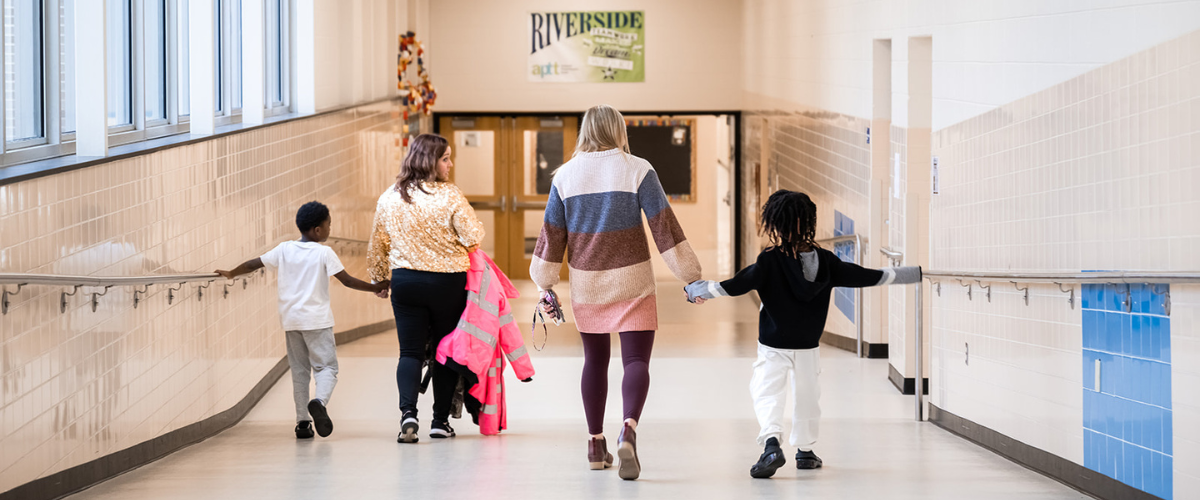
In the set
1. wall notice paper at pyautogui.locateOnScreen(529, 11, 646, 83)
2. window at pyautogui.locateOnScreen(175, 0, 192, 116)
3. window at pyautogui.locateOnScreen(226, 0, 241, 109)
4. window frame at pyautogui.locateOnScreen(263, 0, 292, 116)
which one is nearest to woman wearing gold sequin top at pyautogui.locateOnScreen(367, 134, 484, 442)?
window at pyautogui.locateOnScreen(175, 0, 192, 116)

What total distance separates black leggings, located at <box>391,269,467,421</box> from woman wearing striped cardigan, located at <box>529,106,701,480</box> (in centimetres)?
83

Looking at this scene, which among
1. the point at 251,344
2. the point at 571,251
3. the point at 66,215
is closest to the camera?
the point at 66,215

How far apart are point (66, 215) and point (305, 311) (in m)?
1.32

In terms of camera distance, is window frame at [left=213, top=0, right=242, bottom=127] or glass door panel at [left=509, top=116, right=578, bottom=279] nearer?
window frame at [left=213, top=0, right=242, bottom=127]

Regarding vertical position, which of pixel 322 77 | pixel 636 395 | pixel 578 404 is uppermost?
pixel 322 77

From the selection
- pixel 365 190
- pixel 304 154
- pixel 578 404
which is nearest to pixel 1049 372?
pixel 578 404

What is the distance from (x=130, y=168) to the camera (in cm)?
468

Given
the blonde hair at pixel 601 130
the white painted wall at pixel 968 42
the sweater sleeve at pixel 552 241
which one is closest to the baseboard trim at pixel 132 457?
the sweater sleeve at pixel 552 241

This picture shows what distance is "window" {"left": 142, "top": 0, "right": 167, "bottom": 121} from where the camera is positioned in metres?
5.93

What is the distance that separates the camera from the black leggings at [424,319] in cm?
506

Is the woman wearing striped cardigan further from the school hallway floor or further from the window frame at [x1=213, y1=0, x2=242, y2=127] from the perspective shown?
the window frame at [x1=213, y1=0, x2=242, y2=127]

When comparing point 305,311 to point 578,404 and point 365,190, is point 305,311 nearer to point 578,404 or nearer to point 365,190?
point 578,404

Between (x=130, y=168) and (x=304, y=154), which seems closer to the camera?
(x=130, y=168)

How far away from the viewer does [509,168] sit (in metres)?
15.3
